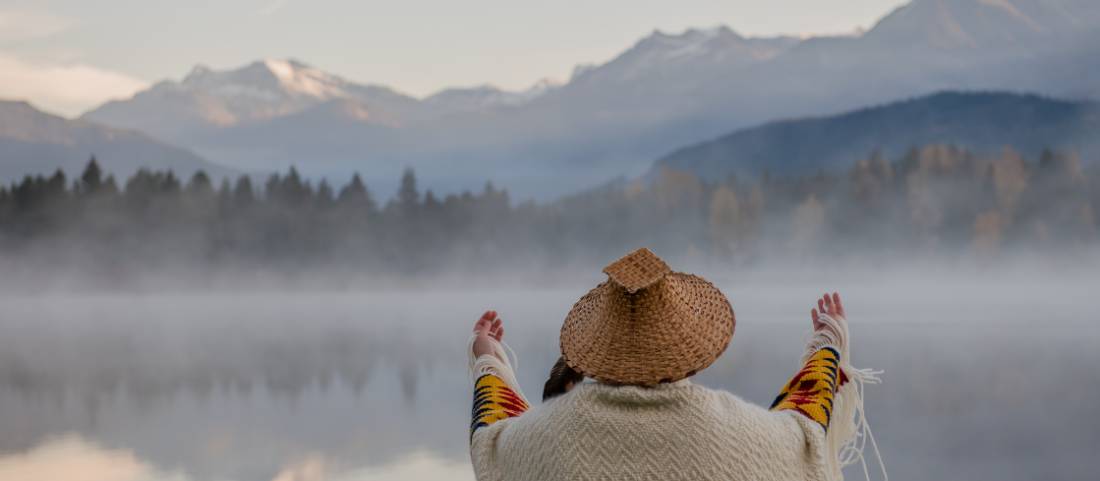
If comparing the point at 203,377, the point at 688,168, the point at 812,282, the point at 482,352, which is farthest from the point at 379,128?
the point at 482,352

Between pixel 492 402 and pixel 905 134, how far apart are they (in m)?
29.0

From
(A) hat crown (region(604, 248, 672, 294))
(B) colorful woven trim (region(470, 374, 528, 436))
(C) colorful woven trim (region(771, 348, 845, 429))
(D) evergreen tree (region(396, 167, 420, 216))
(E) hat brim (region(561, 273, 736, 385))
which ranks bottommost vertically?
(B) colorful woven trim (region(470, 374, 528, 436))

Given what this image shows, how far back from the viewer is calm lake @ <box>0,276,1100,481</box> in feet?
14.4

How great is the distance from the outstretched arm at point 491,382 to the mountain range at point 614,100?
29.7 metres

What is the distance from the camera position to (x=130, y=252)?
937 inches

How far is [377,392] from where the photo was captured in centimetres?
669

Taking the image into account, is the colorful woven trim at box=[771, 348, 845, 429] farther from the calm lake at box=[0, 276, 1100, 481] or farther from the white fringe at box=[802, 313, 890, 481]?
the calm lake at box=[0, 276, 1100, 481]

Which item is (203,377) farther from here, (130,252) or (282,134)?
(282,134)

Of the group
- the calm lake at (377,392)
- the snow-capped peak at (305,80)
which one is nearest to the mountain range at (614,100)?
the snow-capped peak at (305,80)

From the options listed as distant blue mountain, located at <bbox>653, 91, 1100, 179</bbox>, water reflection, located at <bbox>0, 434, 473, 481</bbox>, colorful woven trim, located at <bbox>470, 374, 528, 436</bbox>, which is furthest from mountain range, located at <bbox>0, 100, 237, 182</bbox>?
colorful woven trim, located at <bbox>470, 374, 528, 436</bbox>

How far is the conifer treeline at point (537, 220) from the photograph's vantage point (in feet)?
73.9

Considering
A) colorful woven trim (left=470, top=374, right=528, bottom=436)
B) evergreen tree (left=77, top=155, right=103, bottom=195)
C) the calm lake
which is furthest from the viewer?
evergreen tree (left=77, top=155, right=103, bottom=195)

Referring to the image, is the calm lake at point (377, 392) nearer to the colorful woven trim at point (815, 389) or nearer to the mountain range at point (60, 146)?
the colorful woven trim at point (815, 389)

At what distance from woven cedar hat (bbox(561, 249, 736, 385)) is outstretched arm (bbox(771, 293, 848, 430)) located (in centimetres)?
27
